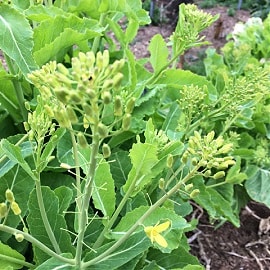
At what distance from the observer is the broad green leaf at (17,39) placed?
3.89 ft

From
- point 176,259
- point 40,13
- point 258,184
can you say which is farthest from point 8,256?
point 258,184

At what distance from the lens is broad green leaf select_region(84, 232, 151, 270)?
107cm

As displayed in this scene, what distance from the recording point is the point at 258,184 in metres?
2.02

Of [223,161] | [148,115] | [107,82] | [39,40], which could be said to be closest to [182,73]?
[148,115]

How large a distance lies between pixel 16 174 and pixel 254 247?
126 cm

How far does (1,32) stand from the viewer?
1.22m

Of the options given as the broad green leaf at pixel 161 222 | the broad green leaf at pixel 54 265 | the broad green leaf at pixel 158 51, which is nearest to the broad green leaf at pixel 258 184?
the broad green leaf at pixel 158 51

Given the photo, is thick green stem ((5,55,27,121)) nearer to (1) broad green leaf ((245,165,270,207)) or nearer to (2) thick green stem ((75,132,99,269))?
(2) thick green stem ((75,132,99,269))

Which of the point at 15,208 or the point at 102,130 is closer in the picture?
the point at 102,130

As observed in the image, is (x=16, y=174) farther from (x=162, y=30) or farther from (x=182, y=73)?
(x=162, y=30)

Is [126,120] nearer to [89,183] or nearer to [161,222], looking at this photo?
[89,183]

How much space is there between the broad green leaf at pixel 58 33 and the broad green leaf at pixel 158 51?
176mm

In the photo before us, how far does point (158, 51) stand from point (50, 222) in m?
0.62

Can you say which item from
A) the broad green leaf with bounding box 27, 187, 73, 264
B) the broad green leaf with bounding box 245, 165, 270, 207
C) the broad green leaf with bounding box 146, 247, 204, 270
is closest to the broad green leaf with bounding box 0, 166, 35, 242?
the broad green leaf with bounding box 27, 187, 73, 264
